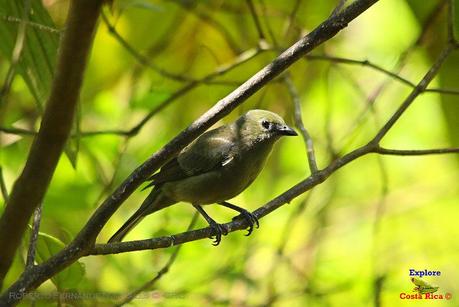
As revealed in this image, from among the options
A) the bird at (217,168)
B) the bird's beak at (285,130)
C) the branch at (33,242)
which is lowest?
the branch at (33,242)

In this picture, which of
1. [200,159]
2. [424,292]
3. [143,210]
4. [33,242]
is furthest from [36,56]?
[424,292]

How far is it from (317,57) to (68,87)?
2459mm

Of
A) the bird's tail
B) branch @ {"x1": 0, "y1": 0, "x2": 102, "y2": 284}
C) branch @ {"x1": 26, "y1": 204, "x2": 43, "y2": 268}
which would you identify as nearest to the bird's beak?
the bird's tail

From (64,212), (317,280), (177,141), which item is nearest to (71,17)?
(177,141)

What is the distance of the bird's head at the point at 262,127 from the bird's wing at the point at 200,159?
91 millimetres

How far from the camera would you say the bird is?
3.69m

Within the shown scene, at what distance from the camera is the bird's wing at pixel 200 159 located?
147 inches

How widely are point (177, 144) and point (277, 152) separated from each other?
308cm

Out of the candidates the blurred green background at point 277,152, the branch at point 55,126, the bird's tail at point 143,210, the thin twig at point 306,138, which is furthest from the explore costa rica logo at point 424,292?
the branch at point 55,126

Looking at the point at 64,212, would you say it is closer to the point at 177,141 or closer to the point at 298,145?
the point at 298,145

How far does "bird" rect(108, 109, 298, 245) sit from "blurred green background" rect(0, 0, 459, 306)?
0.25 metres

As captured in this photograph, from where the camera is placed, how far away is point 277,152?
5.02m

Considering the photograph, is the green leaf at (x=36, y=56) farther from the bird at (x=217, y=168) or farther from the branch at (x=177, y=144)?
the bird at (x=217, y=168)

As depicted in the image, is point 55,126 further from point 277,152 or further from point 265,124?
point 277,152
